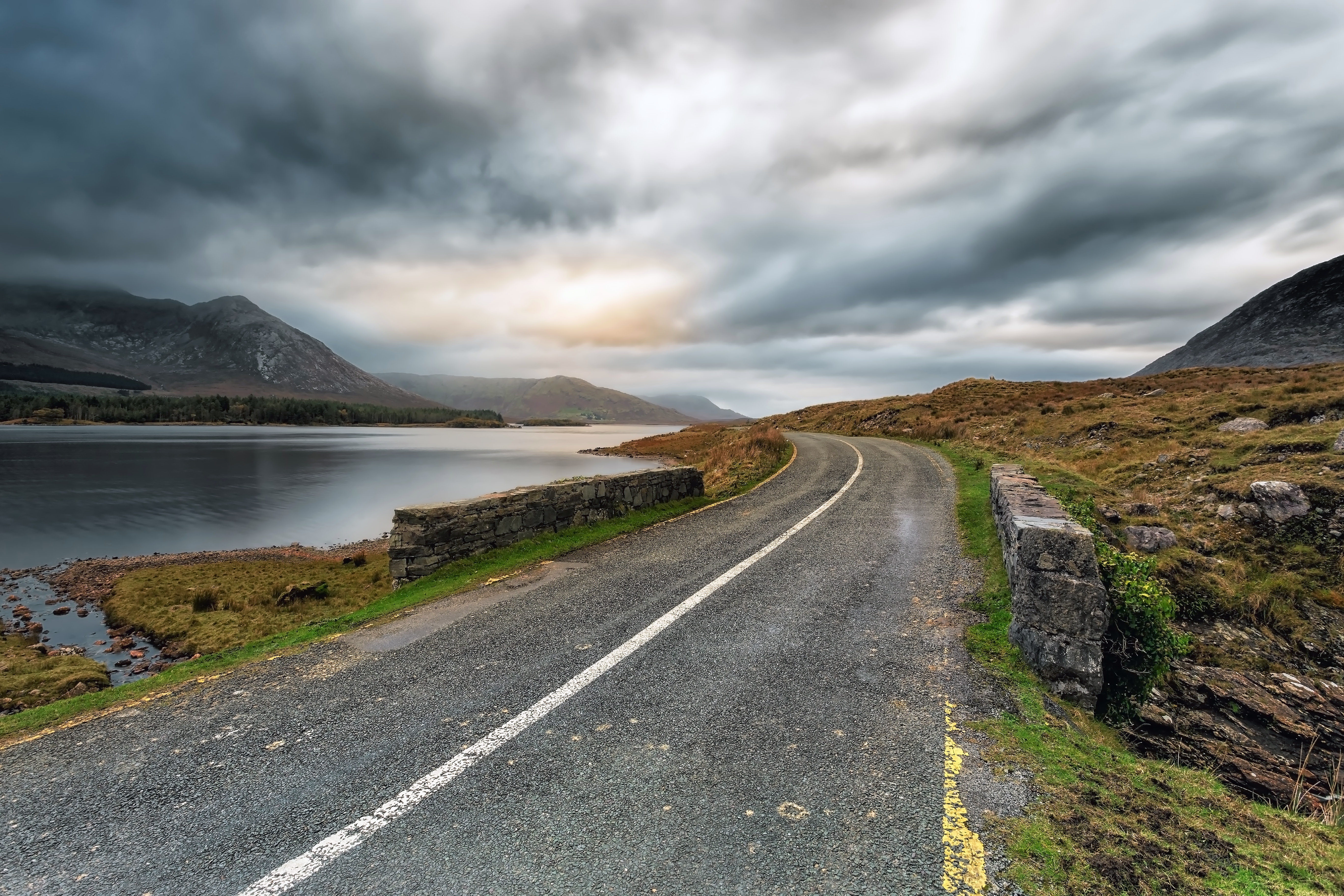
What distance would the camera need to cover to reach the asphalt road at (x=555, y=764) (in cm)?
274

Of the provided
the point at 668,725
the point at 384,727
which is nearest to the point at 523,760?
the point at 668,725

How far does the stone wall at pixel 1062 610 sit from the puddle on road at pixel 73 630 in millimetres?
11823

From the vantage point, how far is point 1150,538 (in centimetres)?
852

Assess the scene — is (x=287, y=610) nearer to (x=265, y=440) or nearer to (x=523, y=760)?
(x=523, y=760)

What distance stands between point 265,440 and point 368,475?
218ft

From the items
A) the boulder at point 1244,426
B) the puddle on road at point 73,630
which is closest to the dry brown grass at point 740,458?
the boulder at point 1244,426

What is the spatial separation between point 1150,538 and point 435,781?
10.4 m

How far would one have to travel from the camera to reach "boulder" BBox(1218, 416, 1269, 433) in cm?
1295

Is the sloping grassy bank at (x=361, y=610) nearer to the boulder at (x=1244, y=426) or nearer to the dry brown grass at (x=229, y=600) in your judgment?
the dry brown grass at (x=229, y=600)

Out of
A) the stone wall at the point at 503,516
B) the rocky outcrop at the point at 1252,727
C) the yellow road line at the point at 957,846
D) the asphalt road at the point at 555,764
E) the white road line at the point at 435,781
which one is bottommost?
the rocky outcrop at the point at 1252,727

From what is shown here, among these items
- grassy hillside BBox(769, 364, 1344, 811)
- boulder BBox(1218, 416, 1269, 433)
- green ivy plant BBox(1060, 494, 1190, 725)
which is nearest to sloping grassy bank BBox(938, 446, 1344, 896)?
green ivy plant BBox(1060, 494, 1190, 725)

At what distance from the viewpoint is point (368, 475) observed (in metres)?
48.1

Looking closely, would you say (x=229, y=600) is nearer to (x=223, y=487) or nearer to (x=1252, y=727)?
(x=1252, y=727)

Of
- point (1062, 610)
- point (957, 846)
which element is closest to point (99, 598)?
point (957, 846)
